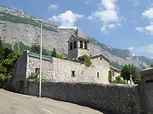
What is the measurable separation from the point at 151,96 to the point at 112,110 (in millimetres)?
4296

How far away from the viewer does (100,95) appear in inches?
701

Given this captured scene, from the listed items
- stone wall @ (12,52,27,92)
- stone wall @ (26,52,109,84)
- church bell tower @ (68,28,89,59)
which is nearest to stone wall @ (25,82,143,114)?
stone wall @ (12,52,27,92)

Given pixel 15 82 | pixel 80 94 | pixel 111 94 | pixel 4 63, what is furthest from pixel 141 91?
pixel 4 63

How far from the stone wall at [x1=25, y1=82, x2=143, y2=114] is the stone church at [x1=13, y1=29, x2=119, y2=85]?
899 cm

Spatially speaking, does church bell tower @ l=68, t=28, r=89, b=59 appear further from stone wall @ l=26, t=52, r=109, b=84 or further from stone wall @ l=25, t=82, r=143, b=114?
stone wall @ l=25, t=82, r=143, b=114

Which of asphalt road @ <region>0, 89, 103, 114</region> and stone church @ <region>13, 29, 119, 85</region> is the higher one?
stone church @ <region>13, 29, 119, 85</region>

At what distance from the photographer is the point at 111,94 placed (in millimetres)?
16516

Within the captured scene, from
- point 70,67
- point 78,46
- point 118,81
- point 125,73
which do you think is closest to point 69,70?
point 70,67

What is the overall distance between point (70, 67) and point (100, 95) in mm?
23598

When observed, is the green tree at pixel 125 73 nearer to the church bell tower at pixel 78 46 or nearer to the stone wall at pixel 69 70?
the stone wall at pixel 69 70

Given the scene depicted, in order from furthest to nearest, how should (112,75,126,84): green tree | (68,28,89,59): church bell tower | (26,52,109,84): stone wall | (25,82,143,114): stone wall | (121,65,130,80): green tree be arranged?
(121,65,130,80): green tree → (112,75,126,84): green tree → (68,28,89,59): church bell tower → (26,52,109,84): stone wall → (25,82,143,114): stone wall

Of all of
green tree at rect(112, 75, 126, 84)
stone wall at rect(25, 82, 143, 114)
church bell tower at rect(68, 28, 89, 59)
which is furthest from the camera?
green tree at rect(112, 75, 126, 84)

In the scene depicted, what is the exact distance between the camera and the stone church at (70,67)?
34250 mm

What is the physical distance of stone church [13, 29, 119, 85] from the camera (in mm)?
34250
